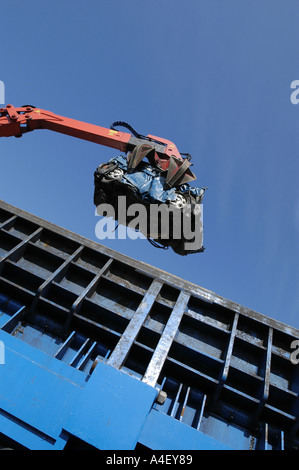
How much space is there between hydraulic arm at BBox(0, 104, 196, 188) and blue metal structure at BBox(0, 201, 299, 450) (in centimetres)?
295

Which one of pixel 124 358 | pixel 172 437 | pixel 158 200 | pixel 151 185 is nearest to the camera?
pixel 172 437

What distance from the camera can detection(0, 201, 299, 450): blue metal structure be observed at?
3330 mm

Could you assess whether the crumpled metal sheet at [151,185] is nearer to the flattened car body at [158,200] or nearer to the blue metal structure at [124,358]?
the flattened car body at [158,200]

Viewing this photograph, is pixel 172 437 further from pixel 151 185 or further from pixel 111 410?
pixel 151 185

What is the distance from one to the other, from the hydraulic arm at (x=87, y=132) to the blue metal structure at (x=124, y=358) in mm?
2952

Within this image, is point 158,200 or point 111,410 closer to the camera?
point 111,410

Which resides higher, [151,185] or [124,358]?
[151,185]

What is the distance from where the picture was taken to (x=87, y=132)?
26.6ft

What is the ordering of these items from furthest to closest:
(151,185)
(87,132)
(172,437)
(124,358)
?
(87,132) → (151,185) → (124,358) → (172,437)

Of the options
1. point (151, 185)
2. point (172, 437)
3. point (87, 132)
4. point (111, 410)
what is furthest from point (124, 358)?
point (87, 132)

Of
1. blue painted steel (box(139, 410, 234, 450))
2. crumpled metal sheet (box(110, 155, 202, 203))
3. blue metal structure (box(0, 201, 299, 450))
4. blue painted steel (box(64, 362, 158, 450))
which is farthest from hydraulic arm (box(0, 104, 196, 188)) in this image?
blue painted steel (box(139, 410, 234, 450))

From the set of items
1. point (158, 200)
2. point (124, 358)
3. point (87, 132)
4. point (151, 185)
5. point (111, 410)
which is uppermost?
point (87, 132)

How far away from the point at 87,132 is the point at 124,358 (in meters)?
6.29

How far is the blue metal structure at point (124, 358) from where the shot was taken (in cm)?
333
